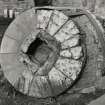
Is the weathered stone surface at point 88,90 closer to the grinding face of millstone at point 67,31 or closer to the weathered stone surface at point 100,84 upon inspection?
the weathered stone surface at point 100,84

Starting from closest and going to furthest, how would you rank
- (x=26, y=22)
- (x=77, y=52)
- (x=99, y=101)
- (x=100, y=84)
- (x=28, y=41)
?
1. (x=99, y=101)
2. (x=77, y=52)
3. (x=100, y=84)
4. (x=28, y=41)
5. (x=26, y=22)

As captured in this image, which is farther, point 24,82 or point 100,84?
point 24,82

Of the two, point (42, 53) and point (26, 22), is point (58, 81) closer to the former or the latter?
point (42, 53)

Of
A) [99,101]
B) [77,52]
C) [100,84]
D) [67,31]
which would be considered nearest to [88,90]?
[100,84]

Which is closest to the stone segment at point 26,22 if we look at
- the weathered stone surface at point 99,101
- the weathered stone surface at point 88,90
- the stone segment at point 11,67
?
the stone segment at point 11,67

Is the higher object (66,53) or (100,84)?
(66,53)

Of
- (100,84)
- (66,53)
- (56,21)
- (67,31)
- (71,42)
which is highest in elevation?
(56,21)

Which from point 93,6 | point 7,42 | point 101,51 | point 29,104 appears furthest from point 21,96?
point 93,6

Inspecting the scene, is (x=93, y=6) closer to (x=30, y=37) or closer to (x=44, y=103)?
(x=30, y=37)
